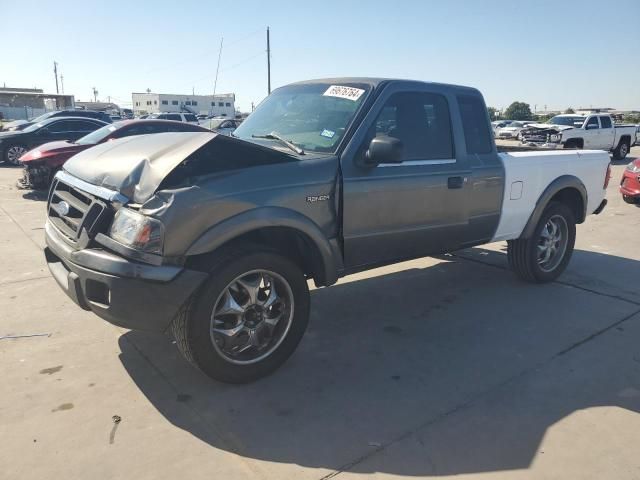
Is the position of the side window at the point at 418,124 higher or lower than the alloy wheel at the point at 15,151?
higher

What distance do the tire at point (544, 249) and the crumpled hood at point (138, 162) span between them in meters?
3.54

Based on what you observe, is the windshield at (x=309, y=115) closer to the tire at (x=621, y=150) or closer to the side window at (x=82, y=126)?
the side window at (x=82, y=126)

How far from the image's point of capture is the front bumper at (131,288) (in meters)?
2.74

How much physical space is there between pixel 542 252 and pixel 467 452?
11.0 ft

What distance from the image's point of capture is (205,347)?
9.77 ft

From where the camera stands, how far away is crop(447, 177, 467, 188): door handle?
420cm

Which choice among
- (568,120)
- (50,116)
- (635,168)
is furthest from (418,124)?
(50,116)

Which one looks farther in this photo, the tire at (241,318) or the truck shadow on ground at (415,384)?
the tire at (241,318)

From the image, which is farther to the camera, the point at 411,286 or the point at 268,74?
the point at 268,74

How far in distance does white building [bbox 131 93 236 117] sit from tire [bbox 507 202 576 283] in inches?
2971

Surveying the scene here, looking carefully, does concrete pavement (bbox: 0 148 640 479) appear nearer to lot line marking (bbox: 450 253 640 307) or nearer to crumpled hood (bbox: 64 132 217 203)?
lot line marking (bbox: 450 253 640 307)

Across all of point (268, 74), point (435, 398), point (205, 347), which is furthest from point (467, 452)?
point (268, 74)

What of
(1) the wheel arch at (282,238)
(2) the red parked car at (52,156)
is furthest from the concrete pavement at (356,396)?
(2) the red parked car at (52,156)

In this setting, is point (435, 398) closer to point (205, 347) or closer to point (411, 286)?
point (205, 347)
